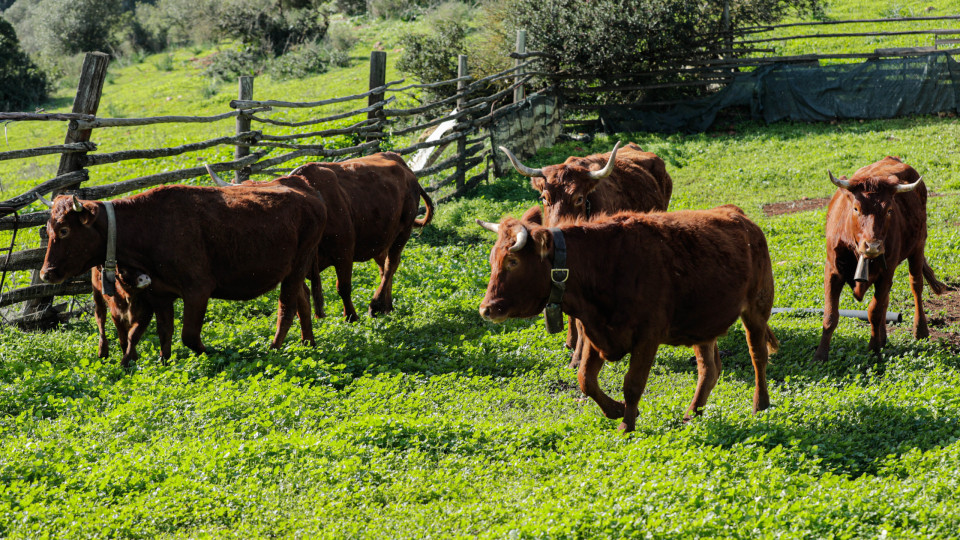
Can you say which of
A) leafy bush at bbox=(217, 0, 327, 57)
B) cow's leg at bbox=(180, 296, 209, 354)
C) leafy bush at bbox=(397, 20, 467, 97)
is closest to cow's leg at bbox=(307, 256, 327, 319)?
cow's leg at bbox=(180, 296, 209, 354)

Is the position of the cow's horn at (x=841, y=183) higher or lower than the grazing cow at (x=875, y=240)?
higher

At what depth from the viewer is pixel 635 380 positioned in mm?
6730

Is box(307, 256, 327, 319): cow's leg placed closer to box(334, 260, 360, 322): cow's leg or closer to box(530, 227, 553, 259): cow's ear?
box(334, 260, 360, 322): cow's leg

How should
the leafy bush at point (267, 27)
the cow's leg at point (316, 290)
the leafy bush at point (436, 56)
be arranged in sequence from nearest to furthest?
the cow's leg at point (316, 290)
the leafy bush at point (436, 56)
the leafy bush at point (267, 27)

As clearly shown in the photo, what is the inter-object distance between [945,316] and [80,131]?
9547 mm

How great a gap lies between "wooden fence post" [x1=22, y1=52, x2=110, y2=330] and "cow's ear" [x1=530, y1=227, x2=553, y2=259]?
19.0 feet

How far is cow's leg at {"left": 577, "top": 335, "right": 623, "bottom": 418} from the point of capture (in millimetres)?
6867

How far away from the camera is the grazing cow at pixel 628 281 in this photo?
21.1ft

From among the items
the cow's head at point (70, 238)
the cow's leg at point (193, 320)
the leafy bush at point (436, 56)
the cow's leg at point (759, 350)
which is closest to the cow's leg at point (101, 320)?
the cow's head at point (70, 238)

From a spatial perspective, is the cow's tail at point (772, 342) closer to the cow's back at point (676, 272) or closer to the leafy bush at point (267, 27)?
the cow's back at point (676, 272)

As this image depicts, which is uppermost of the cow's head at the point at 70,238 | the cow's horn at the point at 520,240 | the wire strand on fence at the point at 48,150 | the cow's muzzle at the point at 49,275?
the cow's horn at the point at 520,240

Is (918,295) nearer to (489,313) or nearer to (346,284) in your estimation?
(489,313)

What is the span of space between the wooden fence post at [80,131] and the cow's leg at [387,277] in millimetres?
3545

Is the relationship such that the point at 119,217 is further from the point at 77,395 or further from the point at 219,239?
the point at 77,395
